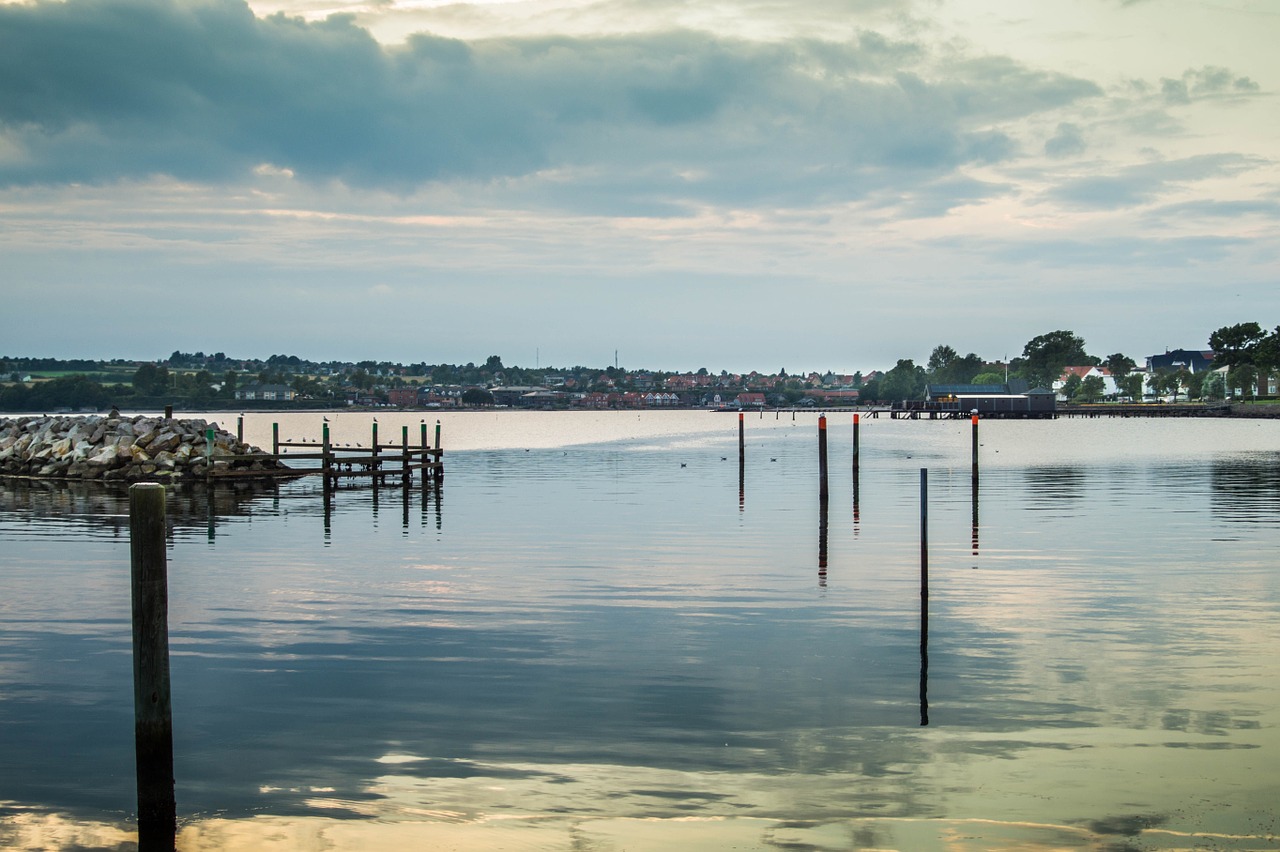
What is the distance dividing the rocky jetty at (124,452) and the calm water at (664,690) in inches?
816

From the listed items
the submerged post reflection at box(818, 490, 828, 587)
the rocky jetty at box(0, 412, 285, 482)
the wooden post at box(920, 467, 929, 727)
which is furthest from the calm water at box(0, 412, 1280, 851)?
the rocky jetty at box(0, 412, 285, 482)

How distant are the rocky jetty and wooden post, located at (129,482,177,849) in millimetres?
39436

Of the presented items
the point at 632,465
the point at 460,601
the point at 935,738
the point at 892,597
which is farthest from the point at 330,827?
the point at 632,465

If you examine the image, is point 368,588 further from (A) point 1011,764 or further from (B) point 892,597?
(A) point 1011,764

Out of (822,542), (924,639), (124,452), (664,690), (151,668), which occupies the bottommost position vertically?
(822,542)

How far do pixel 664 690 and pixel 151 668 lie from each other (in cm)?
642

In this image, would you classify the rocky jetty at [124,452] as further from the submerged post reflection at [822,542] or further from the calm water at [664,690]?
the submerged post reflection at [822,542]

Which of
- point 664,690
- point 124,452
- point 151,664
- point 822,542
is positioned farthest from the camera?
point 124,452

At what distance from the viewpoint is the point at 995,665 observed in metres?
16.4

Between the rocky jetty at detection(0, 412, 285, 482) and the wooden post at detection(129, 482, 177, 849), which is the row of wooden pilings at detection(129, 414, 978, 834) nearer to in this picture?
the wooden post at detection(129, 482, 177, 849)

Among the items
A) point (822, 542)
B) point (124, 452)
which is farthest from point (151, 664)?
point (124, 452)

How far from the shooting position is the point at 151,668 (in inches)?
434

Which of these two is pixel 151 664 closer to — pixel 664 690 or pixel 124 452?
pixel 664 690

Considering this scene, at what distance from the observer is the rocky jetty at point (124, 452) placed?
53.5 meters
